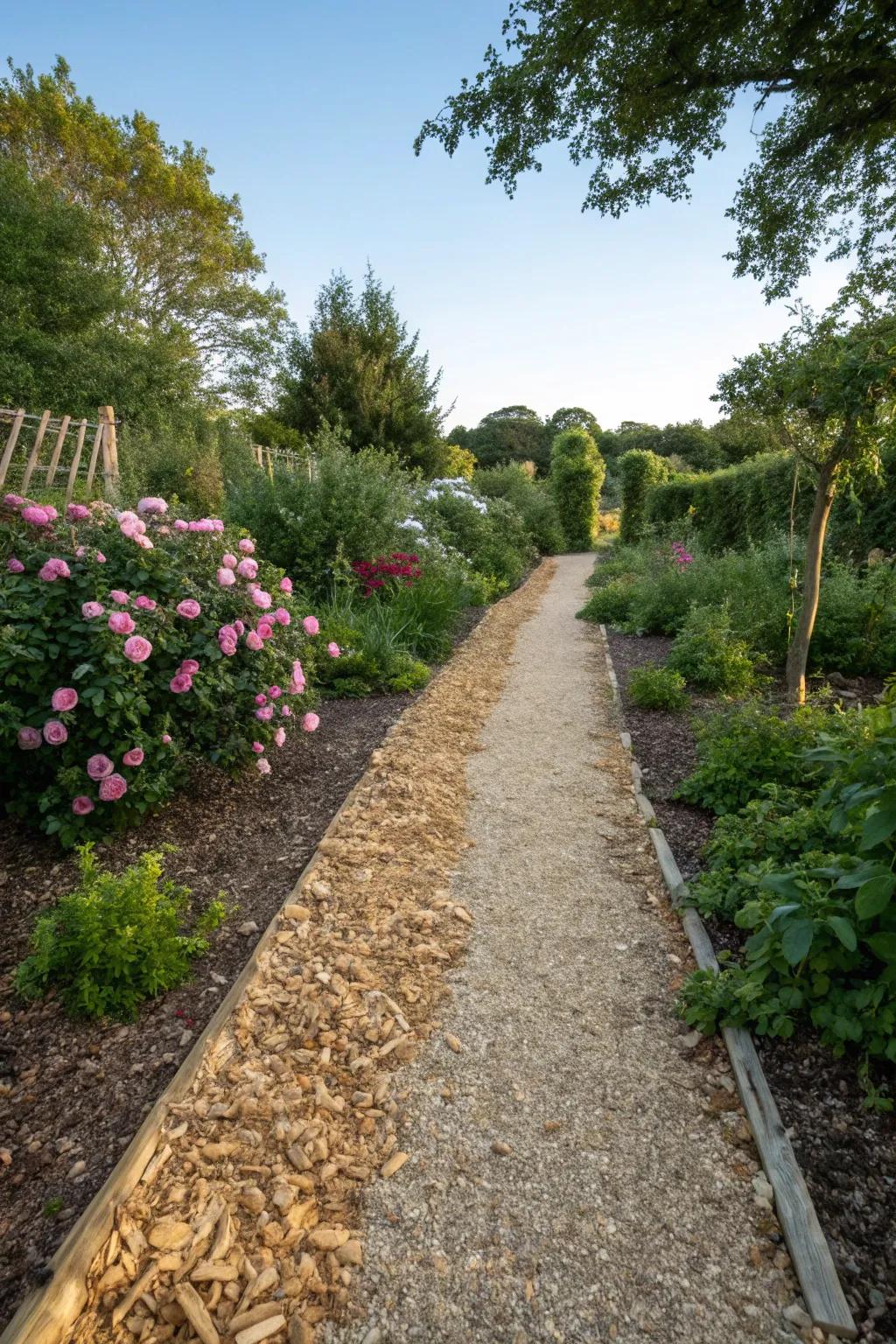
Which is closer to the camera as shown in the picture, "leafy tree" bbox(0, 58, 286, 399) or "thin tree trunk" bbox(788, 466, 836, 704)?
"thin tree trunk" bbox(788, 466, 836, 704)

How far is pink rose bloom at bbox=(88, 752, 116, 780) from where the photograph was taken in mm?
2639

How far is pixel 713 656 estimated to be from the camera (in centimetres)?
560

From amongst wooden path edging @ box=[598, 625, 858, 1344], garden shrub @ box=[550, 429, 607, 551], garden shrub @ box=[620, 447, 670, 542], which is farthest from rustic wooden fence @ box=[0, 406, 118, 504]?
garden shrub @ box=[550, 429, 607, 551]

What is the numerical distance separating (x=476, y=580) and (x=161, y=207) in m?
21.8

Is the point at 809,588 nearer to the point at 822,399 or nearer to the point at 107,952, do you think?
the point at 822,399

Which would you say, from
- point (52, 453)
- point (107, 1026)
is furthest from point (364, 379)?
point (107, 1026)

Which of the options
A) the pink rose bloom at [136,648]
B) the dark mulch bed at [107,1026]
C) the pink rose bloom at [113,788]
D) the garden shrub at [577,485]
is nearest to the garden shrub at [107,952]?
the dark mulch bed at [107,1026]

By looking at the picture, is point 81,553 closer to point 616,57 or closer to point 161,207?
point 616,57

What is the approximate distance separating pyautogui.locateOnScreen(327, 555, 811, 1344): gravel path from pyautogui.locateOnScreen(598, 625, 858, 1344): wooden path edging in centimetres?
5

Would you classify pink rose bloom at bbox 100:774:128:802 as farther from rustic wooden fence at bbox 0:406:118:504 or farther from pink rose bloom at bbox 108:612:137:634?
rustic wooden fence at bbox 0:406:118:504

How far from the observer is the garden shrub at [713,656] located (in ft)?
18.2

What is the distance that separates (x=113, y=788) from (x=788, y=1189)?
257 cm

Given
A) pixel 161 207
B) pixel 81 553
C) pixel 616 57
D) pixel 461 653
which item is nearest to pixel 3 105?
pixel 161 207

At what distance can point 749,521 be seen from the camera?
10.8m
